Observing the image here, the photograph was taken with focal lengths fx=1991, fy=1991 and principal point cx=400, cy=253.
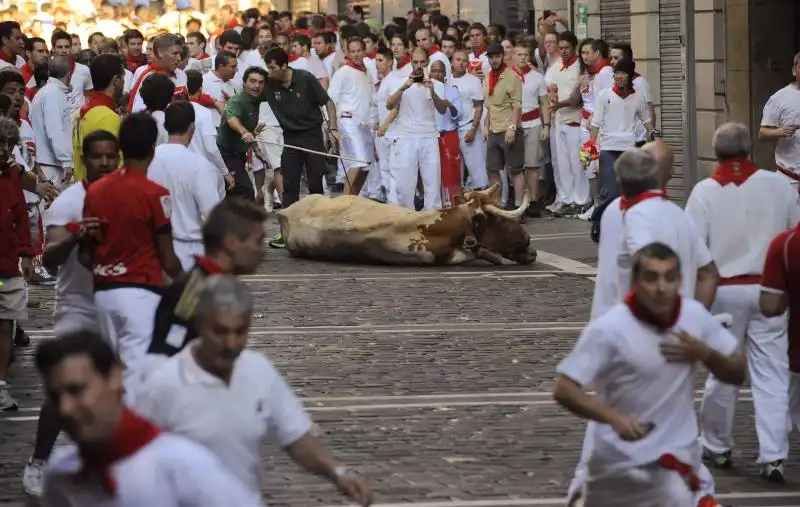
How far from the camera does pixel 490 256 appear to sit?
18453mm

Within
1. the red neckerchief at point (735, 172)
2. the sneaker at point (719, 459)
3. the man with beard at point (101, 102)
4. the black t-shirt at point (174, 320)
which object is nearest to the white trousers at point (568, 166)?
the man with beard at point (101, 102)

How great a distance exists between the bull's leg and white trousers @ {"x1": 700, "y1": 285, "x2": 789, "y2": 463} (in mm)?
8559

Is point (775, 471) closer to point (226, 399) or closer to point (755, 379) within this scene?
point (755, 379)

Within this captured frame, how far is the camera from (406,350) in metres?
13.4

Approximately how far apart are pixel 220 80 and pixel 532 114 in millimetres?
3779

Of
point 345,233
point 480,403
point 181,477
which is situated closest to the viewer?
point 181,477

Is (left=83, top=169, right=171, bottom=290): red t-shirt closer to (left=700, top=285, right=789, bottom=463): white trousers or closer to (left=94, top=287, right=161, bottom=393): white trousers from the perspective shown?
(left=94, top=287, right=161, bottom=393): white trousers

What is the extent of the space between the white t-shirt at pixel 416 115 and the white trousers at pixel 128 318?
549 inches

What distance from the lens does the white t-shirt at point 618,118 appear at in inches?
832

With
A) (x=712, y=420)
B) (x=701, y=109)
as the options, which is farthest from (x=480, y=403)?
(x=701, y=109)

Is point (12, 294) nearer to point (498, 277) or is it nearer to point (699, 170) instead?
point (498, 277)

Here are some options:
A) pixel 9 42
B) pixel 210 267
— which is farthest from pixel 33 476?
pixel 9 42

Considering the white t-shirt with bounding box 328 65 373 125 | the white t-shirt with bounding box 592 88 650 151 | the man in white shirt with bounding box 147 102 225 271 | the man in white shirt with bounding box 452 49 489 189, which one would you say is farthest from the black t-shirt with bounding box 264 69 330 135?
the man in white shirt with bounding box 147 102 225 271

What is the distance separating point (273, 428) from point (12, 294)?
6.00 m
